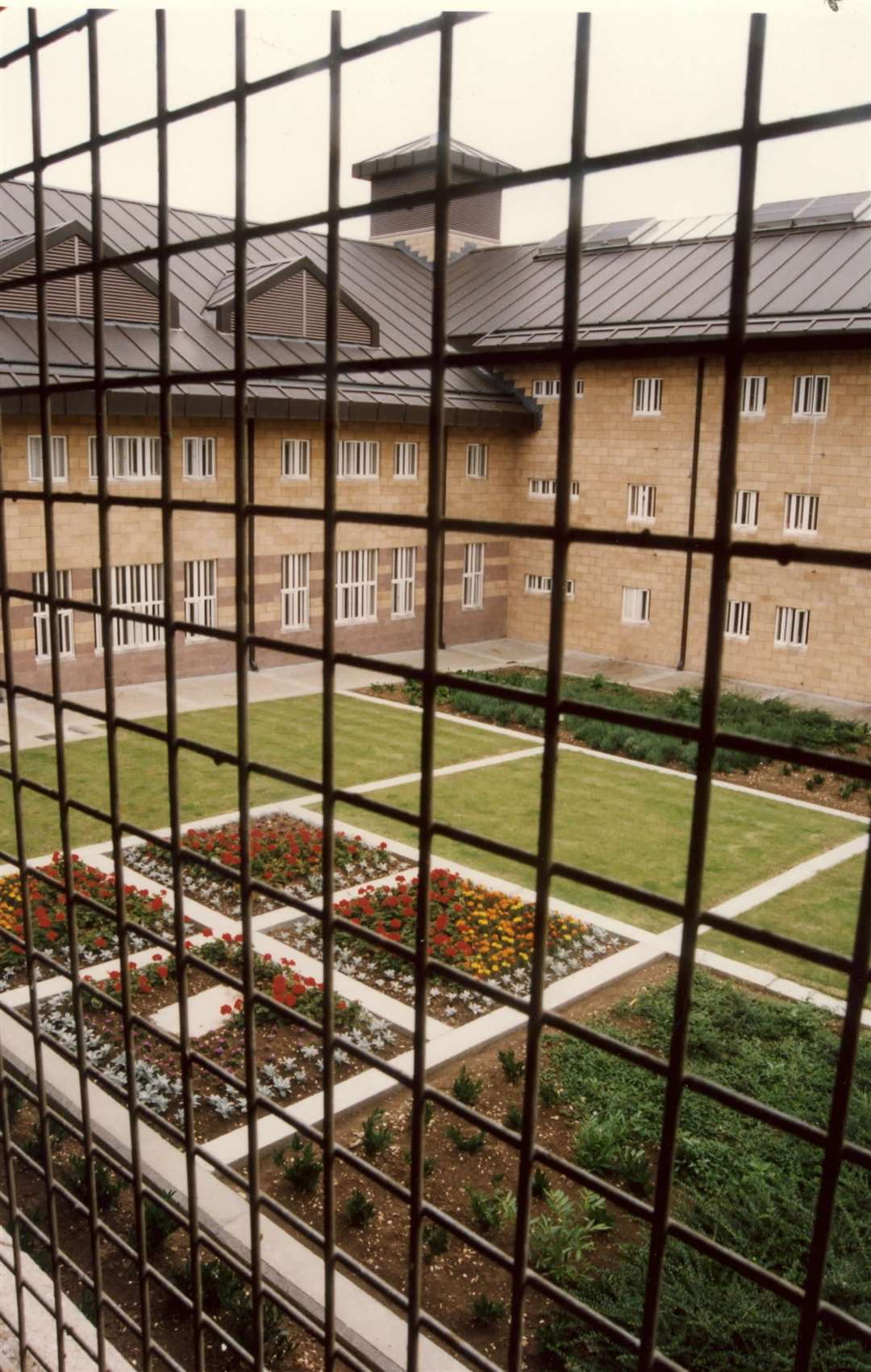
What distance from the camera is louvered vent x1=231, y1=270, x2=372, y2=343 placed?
17406 mm

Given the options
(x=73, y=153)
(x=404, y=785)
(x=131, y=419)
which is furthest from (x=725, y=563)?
(x=131, y=419)

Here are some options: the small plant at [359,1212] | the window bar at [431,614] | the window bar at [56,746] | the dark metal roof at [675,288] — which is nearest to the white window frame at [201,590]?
the dark metal roof at [675,288]

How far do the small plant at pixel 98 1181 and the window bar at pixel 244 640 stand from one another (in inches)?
123

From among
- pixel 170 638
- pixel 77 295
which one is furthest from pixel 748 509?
pixel 170 638

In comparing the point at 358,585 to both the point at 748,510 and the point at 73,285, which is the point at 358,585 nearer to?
the point at 73,285

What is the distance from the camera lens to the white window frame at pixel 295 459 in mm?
17188

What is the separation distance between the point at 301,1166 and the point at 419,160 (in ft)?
65.8

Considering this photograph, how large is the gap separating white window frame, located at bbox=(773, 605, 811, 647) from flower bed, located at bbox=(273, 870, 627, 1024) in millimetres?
9913

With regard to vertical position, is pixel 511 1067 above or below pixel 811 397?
below

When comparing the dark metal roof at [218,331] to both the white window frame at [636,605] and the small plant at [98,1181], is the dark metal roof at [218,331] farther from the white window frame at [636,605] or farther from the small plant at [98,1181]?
the small plant at [98,1181]

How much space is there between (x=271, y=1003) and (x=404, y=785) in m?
9.73

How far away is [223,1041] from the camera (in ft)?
21.5

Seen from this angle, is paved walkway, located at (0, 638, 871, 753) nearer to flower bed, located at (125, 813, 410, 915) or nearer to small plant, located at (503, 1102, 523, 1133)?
flower bed, located at (125, 813, 410, 915)

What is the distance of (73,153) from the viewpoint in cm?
238
